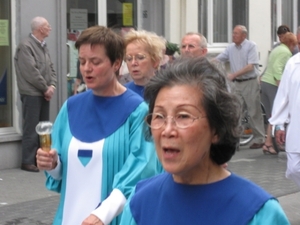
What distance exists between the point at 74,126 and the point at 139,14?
954 centimetres

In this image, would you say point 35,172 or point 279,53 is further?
point 279,53

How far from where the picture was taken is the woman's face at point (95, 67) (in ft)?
13.1

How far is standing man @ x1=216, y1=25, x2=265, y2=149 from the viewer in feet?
44.5

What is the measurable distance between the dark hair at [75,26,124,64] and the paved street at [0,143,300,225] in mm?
3997

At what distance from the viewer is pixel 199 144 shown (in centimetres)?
241

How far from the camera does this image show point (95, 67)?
4.00m

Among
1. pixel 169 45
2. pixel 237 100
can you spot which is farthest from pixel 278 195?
pixel 237 100

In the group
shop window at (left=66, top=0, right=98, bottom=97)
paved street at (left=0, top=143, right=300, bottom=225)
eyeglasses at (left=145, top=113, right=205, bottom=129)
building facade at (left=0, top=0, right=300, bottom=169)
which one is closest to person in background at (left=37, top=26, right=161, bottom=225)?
eyeglasses at (left=145, top=113, right=205, bottom=129)

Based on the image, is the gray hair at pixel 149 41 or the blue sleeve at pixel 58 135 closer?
the blue sleeve at pixel 58 135

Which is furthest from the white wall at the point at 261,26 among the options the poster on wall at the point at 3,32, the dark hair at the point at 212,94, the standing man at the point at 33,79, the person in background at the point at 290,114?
the dark hair at the point at 212,94

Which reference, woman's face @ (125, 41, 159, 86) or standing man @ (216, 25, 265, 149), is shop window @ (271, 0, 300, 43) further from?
woman's face @ (125, 41, 159, 86)

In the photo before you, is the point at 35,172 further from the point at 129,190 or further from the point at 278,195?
the point at 129,190

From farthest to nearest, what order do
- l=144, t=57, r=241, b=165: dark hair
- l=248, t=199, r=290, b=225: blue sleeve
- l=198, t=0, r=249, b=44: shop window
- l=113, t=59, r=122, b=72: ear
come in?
l=198, t=0, r=249, b=44: shop window, l=113, t=59, r=122, b=72: ear, l=144, t=57, r=241, b=165: dark hair, l=248, t=199, r=290, b=225: blue sleeve

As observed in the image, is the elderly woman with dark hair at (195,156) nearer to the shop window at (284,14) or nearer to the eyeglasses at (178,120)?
the eyeglasses at (178,120)
